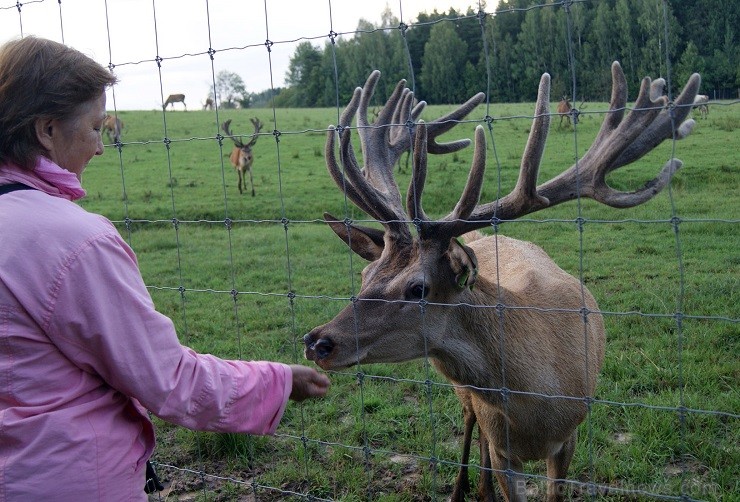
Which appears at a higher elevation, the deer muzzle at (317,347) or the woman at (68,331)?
the woman at (68,331)

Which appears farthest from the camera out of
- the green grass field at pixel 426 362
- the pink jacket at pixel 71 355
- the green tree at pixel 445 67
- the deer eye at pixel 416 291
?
the green tree at pixel 445 67

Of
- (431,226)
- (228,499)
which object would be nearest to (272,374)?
(431,226)

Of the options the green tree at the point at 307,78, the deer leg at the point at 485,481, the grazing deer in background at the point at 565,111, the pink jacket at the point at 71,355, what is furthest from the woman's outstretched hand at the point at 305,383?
the green tree at the point at 307,78

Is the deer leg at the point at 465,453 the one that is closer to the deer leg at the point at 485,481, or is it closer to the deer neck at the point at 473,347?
the deer leg at the point at 485,481

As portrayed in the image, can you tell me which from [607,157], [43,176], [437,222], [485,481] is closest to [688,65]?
[607,157]

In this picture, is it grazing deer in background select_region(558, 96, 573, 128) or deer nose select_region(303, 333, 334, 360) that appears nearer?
grazing deer in background select_region(558, 96, 573, 128)

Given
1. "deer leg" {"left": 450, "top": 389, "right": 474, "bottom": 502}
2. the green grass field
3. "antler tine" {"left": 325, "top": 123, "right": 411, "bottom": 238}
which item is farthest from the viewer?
"deer leg" {"left": 450, "top": 389, "right": 474, "bottom": 502}

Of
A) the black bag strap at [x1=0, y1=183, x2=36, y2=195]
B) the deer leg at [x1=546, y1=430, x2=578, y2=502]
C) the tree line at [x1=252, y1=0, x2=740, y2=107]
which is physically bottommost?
the deer leg at [x1=546, y1=430, x2=578, y2=502]

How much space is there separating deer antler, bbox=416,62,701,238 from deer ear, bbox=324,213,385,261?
1.32 feet

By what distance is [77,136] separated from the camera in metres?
2.17

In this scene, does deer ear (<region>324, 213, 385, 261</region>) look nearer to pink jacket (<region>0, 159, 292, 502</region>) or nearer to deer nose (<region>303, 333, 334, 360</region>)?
deer nose (<region>303, 333, 334, 360</region>)

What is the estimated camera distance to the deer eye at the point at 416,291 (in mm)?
3361

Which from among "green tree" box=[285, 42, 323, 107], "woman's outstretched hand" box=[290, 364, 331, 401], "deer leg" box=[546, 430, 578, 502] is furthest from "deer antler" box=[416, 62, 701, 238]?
"green tree" box=[285, 42, 323, 107]

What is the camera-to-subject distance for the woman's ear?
2.10 meters
